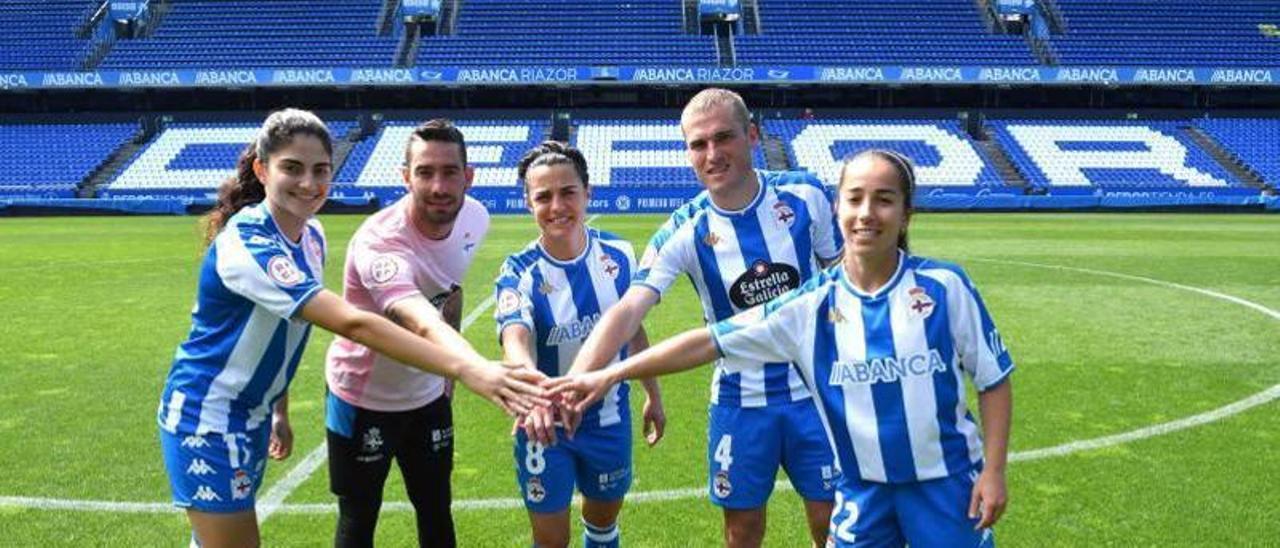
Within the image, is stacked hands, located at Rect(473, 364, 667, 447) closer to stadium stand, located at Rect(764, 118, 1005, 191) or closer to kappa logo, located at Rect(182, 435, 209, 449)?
kappa logo, located at Rect(182, 435, 209, 449)

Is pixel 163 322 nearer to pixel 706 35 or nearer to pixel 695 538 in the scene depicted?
pixel 695 538

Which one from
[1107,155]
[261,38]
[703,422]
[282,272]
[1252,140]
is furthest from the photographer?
[261,38]

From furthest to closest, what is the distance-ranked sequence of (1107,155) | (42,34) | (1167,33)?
1. (1167,33)
2. (42,34)
3. (1107,155)

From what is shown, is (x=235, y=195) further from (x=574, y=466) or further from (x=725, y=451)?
(x=725, y=451)

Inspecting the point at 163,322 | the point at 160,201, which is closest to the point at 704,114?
the point at 163,322

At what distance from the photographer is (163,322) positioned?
34.6 ft

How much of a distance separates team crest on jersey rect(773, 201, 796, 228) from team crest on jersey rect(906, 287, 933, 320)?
100cm

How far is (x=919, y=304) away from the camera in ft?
8.84

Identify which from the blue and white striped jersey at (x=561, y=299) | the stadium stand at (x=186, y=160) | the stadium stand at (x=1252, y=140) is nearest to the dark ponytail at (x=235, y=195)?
the blue and white striped jersey at (x=561, y=299)

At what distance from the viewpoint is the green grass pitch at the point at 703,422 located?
15.0 feet

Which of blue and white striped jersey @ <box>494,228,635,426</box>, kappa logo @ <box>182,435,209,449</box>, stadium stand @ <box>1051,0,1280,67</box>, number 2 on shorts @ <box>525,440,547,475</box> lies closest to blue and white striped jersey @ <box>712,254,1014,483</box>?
A: blue and white striped jersey @ <box>494,228,635,426</box>

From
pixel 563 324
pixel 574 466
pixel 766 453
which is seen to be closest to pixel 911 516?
pixel 766 453

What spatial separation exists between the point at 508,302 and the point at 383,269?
1.56 ft

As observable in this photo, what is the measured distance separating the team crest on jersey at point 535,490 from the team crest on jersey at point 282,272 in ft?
3.80
